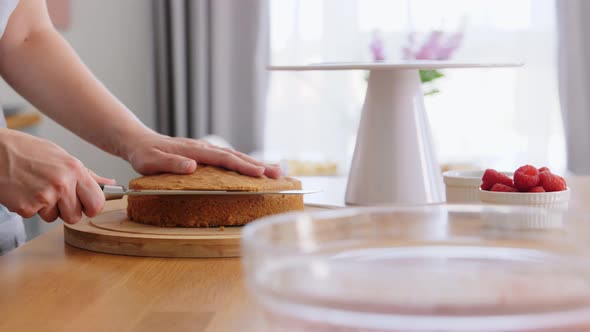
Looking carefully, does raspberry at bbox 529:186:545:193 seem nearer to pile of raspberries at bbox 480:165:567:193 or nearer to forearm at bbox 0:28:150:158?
pile of raspberries at bbox 480:165:567:193

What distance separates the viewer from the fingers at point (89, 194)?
993mm

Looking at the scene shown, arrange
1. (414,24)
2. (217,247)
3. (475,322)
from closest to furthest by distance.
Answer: (475,322)
(217,247)
(414,24)

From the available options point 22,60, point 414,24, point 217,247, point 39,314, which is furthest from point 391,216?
point 414,24

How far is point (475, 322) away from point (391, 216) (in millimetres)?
141

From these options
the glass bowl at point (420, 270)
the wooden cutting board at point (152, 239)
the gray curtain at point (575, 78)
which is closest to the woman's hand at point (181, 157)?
the wooden cutting board at point (152, 239)

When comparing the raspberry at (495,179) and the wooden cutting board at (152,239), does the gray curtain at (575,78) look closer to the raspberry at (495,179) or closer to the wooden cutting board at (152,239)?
the raspberry at (495,179)

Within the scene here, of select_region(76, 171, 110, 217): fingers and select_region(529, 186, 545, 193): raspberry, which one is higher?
select_region(76, 171, 110, 217): fingers

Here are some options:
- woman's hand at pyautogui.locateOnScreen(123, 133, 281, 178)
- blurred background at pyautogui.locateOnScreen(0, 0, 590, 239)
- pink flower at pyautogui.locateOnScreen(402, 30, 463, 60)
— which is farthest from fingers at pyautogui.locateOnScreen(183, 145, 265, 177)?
blurred background at pyautogui.locateOnScreen(0, 0, 590, 239)

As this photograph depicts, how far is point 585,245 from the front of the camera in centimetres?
57

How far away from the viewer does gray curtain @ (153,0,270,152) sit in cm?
441

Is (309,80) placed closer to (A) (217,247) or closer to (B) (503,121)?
(B) (503,121)

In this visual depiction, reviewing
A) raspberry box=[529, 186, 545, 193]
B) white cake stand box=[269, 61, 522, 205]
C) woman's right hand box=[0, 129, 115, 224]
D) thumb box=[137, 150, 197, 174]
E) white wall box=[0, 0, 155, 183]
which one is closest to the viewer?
woman's right hand box=[0, 129, 115, 224]

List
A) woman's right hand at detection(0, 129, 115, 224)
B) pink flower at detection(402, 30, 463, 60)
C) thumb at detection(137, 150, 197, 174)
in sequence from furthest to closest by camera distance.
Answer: pink flower at detection(402, 30, 463, 60) < thumb at detection(137, 150, 197, 174) < woman's right hand at detection(0, 129, 115, 224)

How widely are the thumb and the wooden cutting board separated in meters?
0.11
